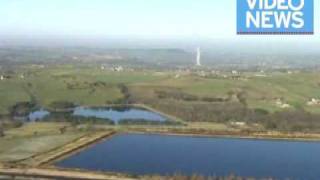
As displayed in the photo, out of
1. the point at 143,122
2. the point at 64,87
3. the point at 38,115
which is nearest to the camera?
the point at 143,122

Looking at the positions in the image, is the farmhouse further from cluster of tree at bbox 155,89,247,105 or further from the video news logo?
the video news logo

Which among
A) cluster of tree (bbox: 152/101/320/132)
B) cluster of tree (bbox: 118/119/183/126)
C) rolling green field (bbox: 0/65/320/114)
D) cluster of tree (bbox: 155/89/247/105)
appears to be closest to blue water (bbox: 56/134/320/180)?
cluster of tree (bbox: 118/119/183/126)

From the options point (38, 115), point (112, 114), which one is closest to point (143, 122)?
point (112, 114)

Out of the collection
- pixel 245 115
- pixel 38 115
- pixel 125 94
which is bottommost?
pixel 245 115

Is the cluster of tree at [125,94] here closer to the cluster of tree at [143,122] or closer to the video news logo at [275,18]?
the cluster of tree at [143,122]

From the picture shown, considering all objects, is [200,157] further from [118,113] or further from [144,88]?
[144,88]

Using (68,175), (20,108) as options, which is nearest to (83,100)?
(20,108)

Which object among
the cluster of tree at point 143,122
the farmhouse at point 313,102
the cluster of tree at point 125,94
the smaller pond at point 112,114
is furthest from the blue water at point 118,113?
the farmhouse at point 313,102
